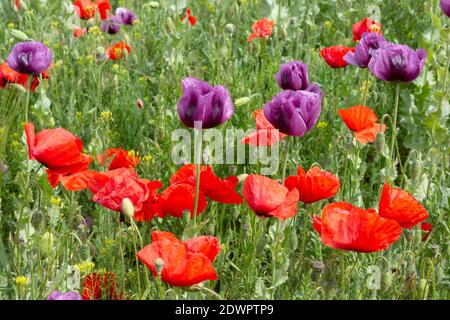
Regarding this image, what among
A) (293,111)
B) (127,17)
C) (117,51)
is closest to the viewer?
(293,111)

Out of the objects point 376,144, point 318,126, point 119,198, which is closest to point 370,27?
point 318,126

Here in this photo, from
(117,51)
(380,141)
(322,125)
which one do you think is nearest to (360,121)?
(380,141)

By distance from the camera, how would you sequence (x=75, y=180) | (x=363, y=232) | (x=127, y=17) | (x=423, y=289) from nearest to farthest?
(x=363, y=232) → (x=423, y=289) → (x=75, y=180) → (x=127, y=17)

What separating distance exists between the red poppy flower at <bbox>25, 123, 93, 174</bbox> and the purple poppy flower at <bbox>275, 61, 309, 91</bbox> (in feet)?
2.23

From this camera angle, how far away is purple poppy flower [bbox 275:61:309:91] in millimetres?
2467

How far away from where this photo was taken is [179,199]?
207 centimetres

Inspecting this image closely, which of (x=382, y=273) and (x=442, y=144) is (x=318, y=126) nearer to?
(x=442, y=144)

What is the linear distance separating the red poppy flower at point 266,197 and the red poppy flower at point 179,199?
0.17 metres

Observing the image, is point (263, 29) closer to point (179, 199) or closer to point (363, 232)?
point (179, 199)

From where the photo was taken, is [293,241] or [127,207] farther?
[293,241]

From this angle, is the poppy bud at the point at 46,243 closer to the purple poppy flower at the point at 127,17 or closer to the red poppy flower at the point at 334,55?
the red poppy flower at the point at 334,55

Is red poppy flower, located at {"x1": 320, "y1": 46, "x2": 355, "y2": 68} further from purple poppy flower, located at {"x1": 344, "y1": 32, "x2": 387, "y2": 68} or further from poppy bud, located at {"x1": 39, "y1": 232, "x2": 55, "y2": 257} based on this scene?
poppy bud, located at {"x1": 39, "y1": 232, "x2": 55, "y2": 257}

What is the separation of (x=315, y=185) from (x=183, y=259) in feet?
1.73

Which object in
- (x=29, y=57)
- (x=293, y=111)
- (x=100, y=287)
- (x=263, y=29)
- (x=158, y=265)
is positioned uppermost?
(x=263, y=29)
